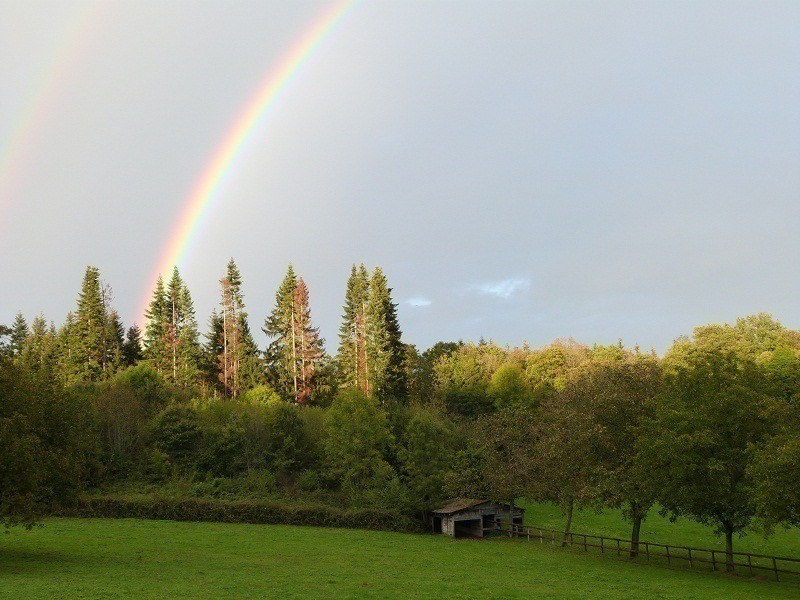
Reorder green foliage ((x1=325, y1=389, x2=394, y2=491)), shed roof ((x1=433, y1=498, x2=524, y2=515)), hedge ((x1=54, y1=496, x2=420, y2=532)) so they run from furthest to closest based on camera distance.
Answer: green foliage ((x1=325, y1=389, x2=394, y2=491))
shed roof ((x1=433, y1=498, x2=524, y2=515))
hedge ((x1=54, y1=496, x2=420, y2=532))

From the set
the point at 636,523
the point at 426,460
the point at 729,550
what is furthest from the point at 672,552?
the point at 426,460

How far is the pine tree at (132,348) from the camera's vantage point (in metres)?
105

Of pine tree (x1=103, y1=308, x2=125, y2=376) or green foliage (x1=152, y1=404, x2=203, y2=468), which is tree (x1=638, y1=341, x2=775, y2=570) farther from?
pine tree (x1=103, y1=308, x2=125, y2=376)

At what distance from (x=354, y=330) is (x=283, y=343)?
12351mm

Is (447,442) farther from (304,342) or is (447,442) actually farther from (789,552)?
(304,342)

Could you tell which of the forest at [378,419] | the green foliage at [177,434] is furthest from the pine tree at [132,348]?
the green foliage at [177,434]

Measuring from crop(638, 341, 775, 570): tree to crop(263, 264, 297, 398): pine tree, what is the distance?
227 feet

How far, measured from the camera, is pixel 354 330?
10762 centimetres

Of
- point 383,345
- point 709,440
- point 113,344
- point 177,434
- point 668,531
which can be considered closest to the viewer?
point 709,440

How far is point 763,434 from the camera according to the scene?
3697 centimetres

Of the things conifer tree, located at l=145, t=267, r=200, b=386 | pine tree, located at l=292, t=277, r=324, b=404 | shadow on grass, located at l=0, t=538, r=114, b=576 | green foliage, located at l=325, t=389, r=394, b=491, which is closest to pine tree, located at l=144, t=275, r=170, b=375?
conifer tree, located at l=145, t=267, r=200, b=386

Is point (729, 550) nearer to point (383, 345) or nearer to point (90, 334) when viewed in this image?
point (383, 345)

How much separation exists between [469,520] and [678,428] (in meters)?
27.7

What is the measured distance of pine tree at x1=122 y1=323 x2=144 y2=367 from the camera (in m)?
105
